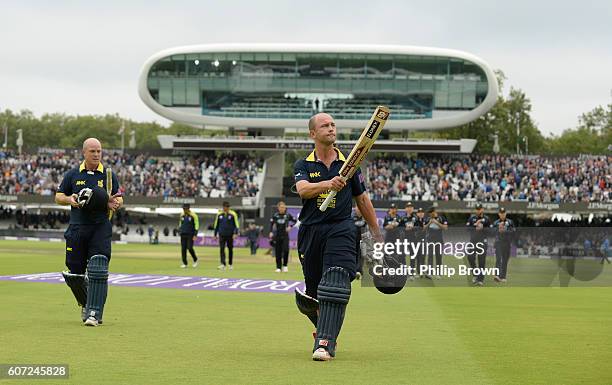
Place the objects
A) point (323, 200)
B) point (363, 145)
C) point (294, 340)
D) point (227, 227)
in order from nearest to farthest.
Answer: point (363, 145) → point (323, 200) → point (294, 340) → point (227, 227)

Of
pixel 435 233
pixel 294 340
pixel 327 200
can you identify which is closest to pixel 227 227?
pixel 435 233

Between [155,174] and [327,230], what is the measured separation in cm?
7487

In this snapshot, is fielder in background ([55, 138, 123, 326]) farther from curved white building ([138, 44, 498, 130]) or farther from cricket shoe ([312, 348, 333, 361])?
curved white building ([138, 44, 498, 130])

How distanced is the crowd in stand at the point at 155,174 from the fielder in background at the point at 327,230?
69169mm

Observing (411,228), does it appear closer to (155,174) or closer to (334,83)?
(155,174)

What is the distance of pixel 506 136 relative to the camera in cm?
12169

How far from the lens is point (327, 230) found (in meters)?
9.34

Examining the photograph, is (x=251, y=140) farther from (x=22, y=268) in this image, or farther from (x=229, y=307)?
(x=229, y=307)

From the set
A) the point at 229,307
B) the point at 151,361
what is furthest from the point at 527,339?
the point at 229,307

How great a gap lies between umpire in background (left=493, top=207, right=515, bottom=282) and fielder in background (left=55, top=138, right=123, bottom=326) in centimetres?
1331

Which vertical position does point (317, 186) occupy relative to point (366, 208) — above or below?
above

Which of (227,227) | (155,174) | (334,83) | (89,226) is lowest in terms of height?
(227,227)

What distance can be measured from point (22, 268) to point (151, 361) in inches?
813

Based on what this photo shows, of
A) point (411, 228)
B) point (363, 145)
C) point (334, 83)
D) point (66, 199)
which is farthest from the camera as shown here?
point (334, 83)
